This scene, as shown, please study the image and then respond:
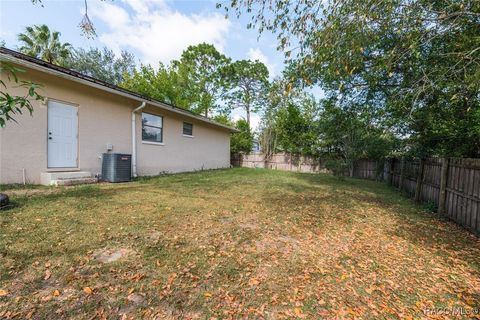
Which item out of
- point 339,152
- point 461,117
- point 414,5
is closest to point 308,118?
point 339,152

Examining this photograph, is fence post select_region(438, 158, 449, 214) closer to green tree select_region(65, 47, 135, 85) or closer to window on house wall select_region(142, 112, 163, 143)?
window on house wall select_region(142, 112, 163, 143)

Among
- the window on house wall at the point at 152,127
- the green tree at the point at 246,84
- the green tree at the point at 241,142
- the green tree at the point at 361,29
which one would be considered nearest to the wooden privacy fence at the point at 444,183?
the green tree at the point at 361,29

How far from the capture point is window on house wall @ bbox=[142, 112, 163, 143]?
29.2 ft

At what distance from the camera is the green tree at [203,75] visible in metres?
21.2

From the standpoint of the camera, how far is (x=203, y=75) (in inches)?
914

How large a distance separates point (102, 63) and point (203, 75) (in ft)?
37.8

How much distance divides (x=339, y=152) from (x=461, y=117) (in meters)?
9.71

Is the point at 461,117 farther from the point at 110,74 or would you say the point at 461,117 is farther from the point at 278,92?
the point at 110,74

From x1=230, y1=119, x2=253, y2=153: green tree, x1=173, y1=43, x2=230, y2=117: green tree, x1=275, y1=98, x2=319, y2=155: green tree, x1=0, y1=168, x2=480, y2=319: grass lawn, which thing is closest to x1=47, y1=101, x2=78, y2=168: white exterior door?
x1=0, y1=168, x2=480, y2=319: grass lawn

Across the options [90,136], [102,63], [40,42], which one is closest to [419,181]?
[90,136]

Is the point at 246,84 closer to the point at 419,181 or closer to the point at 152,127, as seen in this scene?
the point at 152,127

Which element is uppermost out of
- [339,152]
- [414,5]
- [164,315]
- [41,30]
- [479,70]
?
[41,30]

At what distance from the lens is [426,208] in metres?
Answer: 5.79

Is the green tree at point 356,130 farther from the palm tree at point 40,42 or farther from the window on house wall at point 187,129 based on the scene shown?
the palm tree at point 40,42
